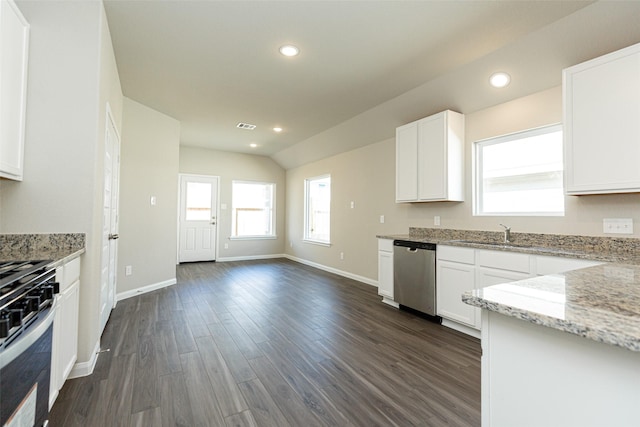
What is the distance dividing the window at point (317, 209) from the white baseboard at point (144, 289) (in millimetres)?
2931

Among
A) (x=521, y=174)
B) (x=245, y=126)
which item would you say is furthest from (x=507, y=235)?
(x=245, y=126)

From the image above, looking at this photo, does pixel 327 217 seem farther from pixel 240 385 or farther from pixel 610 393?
pixel 610 393

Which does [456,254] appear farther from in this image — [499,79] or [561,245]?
[499,79]

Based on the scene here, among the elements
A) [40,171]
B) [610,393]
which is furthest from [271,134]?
[610,393]

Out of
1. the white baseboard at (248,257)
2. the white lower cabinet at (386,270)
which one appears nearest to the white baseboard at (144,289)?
the white baseboard at (248,257)

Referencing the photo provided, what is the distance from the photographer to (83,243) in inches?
82.0

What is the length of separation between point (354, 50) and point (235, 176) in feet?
16.6

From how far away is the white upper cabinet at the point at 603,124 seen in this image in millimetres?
2111

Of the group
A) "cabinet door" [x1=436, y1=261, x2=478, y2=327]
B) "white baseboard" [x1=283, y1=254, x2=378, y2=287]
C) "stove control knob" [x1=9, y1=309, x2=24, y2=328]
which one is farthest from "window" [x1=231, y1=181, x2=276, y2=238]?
"stove control knob" [x1=9, y1=309, x2=24, y2=328]

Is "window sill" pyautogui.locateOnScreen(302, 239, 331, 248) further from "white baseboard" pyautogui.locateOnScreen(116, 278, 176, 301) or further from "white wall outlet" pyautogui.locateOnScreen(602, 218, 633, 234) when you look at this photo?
"white wall outlet" pyautogui.locateOnScreen(602, 218, 633, 234)

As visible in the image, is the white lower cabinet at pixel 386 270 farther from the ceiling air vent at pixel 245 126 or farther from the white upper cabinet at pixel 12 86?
the white upper cabinet at pixel 12 86

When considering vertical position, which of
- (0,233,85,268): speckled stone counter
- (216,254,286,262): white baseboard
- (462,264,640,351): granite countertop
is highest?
(0,233,85,268): speckled stone counter

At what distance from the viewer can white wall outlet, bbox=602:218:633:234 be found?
2.34 meters

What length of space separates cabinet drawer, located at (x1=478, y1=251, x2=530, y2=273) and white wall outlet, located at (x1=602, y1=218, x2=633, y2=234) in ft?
2.15
